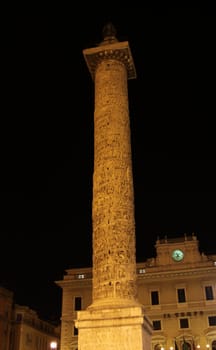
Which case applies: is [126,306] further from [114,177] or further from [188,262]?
[188,262]

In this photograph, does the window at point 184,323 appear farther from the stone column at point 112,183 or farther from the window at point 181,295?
the stone column at point 112,183

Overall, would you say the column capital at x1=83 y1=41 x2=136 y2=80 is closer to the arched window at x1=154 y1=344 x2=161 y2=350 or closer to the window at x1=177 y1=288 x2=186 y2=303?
the window at x1=177 y1=288 x2=186 y2=303

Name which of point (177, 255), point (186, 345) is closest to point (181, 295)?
point (177, 255)

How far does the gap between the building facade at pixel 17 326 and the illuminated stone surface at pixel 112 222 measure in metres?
19.1

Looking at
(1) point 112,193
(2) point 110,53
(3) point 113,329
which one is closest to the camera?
(3) point 113,329

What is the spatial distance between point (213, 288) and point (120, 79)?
16.9m

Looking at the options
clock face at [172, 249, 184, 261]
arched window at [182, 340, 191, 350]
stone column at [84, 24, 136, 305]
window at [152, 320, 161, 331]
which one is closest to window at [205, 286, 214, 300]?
clock face at [172, 249, 184, 261]

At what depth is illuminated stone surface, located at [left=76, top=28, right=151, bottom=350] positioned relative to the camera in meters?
10.8

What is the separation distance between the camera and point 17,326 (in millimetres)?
30938

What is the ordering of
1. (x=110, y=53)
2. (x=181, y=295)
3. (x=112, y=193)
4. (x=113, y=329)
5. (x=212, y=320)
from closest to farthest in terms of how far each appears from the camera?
(x=113, y=329)
(x=112, y=193)
(x=110, y=53)
(x=212, y=320)
(x=181, y=295)

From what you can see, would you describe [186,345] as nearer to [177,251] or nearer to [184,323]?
[184,323]

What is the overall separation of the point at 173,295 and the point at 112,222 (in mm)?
16867

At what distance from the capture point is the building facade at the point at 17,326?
97.6 ft

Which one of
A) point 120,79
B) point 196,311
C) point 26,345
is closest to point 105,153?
point 120,79
